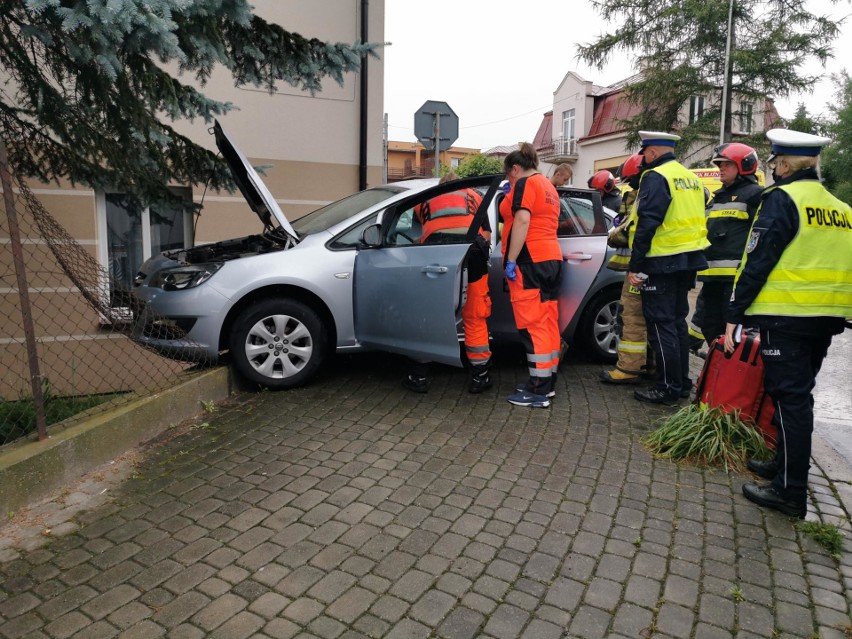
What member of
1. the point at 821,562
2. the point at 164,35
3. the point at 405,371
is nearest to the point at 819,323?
the point at 821,562

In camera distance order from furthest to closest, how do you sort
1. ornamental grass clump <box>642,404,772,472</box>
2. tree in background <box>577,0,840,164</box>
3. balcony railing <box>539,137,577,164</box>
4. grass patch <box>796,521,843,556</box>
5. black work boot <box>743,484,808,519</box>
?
1. balcony railing <box>539,137,577,164</box>
2. tree in background <box>577,0,840,164</box>
3. ornamental grass clump <box>642,404,772,472</box>
4. black work boot <box>743,484,808,519</box>
5. grass patch <box>796,521,843,556</box>

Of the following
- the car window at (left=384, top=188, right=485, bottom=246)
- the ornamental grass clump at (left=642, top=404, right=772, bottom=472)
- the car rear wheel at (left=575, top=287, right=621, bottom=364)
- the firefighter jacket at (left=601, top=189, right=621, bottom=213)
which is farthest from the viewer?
the firefighter jacket at (left=601, top=189, right=621, bottom=213)

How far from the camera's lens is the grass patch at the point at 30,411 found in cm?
443

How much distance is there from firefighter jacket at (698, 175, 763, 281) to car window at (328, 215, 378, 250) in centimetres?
269

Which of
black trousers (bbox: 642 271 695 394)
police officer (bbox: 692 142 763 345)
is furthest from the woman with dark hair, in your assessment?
police officer (bbox: 692 142 763 345)

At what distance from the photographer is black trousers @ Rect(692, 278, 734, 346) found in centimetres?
541

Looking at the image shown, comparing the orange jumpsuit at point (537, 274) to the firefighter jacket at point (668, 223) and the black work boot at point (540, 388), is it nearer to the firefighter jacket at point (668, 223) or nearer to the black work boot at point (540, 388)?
the black work boot at point (540, 388)

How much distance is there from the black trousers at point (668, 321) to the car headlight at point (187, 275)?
10.7ft

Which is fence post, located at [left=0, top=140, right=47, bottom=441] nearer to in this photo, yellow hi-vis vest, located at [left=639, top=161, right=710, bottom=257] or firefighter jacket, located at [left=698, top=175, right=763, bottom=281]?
yellow hi-vis vest, located at [left=639, top=161, right=710, bottom=257]

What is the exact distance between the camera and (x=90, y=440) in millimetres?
3891

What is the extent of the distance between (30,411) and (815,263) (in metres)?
4.99

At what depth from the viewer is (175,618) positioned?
2.63 m

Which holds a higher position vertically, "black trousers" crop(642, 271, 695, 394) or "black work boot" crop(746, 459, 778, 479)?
"black trousers" crop(642, 271, 695, 394)

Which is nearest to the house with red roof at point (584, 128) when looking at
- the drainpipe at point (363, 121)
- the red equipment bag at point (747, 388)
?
the drainpipe at point (363, 121)
